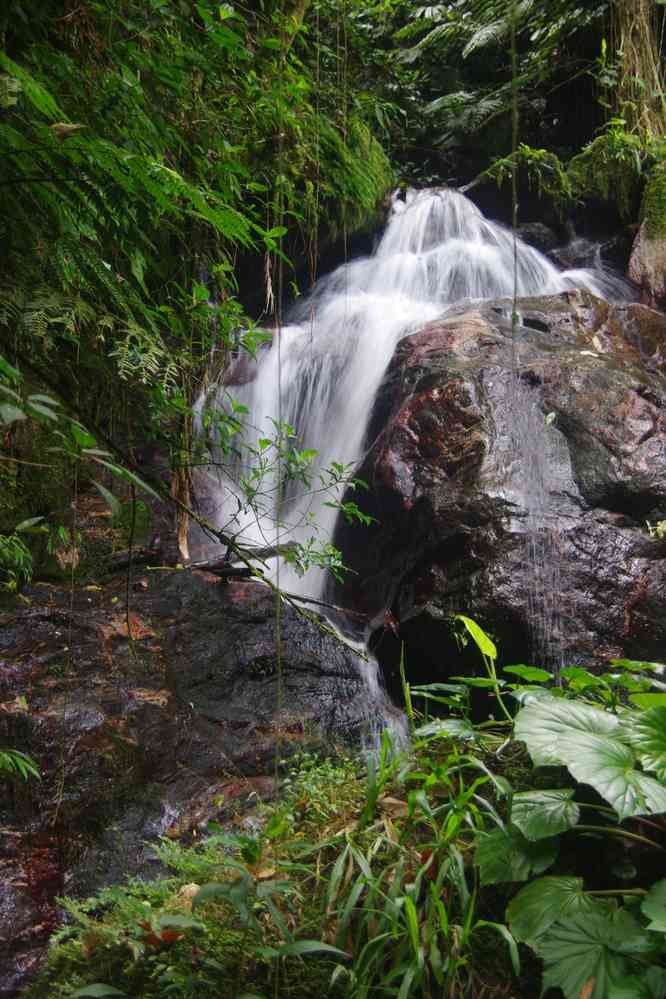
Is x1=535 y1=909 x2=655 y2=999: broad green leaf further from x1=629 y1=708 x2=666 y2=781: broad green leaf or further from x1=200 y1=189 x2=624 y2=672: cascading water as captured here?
x1=200 y1=189 x2=624 y2=672: cascading water

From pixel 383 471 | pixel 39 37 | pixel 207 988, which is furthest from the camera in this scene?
pixel 383 471

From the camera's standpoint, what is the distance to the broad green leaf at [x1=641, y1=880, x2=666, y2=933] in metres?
1.24

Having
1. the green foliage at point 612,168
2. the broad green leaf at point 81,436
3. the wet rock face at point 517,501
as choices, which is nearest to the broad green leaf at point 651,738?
the broad green leaf at point 81,436

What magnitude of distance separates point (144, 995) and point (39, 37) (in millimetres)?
2605

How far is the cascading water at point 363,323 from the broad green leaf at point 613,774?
3381 millimetres

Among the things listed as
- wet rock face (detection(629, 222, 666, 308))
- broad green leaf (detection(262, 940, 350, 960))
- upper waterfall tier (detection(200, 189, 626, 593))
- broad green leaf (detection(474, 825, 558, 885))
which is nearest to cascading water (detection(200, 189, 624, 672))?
upper waterfall tier (detection(200, 189, 626, 593))

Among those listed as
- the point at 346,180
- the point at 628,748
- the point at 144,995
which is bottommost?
the point at 144,995

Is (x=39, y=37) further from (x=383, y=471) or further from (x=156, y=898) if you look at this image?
(x=383, y=471)

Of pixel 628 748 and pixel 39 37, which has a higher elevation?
pixel 39 37

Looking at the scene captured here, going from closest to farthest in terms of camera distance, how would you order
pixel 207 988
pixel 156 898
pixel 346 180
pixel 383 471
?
1. pixel 207 988
2. pixel 156 898
3. pixel 383 471
4. pixel 346 180

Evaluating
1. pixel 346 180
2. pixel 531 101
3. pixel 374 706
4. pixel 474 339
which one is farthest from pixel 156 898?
pixel 531 101

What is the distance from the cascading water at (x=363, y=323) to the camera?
19.5ft

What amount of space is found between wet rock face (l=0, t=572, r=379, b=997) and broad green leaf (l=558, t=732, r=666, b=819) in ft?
6.39

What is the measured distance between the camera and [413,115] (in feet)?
31.3
